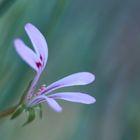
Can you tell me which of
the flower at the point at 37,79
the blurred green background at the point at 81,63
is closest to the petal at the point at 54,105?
the flower at the point at 37,79

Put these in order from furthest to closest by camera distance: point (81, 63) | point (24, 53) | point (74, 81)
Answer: point (81, 63), point (74, 81), point (24, 53)

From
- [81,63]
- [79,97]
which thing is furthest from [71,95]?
[81,63]

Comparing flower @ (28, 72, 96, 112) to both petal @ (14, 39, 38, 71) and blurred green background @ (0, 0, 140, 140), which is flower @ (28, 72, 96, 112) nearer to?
petal @ (14, 39, 38, 71)

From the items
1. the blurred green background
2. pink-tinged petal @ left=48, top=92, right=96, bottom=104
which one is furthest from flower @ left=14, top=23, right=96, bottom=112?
the blurred green background

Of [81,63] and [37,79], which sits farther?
[81,63]

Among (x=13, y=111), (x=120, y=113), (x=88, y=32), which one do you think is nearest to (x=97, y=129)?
(x=120, y=113)

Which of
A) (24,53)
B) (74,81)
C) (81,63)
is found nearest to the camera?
(24,53)

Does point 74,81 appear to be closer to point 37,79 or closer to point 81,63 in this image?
point 37,79
